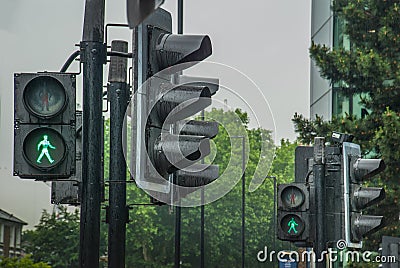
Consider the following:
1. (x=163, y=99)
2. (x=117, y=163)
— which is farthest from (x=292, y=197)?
(x=163, y=99)

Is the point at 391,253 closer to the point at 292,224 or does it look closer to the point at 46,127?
the point at 292,224

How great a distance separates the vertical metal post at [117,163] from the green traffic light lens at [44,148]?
2.30 metres

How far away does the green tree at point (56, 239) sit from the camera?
7925 centimetres

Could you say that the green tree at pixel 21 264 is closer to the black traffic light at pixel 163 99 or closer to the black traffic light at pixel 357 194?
the black traffic light at pixel 357 194

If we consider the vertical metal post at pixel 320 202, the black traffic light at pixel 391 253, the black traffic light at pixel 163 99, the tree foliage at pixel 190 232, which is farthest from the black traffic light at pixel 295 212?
the tree foliage at pixel 190 232

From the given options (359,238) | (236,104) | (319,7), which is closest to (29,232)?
(319,7)

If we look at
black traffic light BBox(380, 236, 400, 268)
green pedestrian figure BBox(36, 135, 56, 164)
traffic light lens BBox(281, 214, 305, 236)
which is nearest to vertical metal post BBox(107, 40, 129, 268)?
green pedestrian figure BBox(36, 135, 56, 164)

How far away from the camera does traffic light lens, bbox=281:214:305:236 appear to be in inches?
628

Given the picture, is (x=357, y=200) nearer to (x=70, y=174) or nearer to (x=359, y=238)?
(x=359, y=238)

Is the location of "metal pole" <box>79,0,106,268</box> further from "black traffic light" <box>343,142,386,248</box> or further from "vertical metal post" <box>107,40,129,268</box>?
"black traffic light" <box>343,142,386,248</box>

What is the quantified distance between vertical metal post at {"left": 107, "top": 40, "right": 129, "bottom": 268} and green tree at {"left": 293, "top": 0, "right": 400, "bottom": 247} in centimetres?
2036

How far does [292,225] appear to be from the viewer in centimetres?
1616

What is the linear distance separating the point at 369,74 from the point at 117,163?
23.5m

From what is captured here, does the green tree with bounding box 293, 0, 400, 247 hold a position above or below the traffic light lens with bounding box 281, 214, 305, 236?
above
